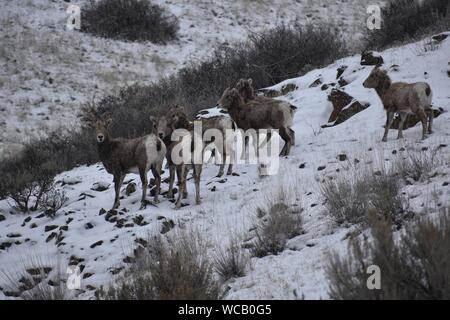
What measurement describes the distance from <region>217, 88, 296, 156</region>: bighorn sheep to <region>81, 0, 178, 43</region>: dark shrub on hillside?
12.9m

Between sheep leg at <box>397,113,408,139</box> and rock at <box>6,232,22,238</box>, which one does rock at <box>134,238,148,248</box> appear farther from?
sheep leg at <box>397,113,408,139</box>

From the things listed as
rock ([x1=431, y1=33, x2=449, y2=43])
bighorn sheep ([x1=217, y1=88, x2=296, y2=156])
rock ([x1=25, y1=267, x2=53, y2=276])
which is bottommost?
rock ([x1=25, y1=267, x2=53, y2=276])

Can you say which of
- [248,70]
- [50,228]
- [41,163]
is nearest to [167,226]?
[50,228]

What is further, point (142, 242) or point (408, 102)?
point (408, 102)

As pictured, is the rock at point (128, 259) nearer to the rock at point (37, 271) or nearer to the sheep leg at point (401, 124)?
the rock at point (37, 271)

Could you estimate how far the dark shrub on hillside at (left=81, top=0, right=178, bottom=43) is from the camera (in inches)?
887

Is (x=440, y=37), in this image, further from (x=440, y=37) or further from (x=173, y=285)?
(x=173, y=285)

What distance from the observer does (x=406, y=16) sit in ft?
53.5

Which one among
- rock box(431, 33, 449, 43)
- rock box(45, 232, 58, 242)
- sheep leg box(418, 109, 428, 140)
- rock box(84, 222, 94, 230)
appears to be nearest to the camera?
rock box(45, 232, 58, 242)

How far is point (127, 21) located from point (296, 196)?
1760 cm

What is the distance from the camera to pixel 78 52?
20.8 m

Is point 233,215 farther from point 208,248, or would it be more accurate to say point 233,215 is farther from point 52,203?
point 52,203

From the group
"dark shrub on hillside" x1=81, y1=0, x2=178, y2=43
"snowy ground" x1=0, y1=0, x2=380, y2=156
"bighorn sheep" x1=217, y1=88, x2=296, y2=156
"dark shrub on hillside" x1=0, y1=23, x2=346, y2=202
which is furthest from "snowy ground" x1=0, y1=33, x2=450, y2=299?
"dark shrub on hillside" x1=81, y1=0, x2=178, y2=43

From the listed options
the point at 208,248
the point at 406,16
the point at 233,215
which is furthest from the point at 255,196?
the point at 406,16
